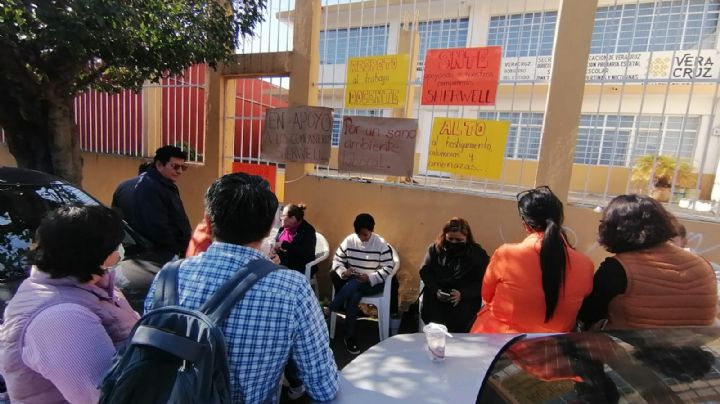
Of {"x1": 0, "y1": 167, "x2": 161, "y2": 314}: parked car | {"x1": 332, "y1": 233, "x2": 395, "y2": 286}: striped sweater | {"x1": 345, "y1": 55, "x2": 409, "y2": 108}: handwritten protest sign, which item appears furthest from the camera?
{"x1": 345, "y1": 55, "x2": 409, "y2": 108}: handwritten protest sign

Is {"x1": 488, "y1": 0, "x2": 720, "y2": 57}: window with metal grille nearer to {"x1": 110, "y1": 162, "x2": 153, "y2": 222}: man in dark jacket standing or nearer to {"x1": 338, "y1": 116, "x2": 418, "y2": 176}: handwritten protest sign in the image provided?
{"x1": 338, "y1": 116, "x2": 418, "y2": 176}: handwritten protest sign

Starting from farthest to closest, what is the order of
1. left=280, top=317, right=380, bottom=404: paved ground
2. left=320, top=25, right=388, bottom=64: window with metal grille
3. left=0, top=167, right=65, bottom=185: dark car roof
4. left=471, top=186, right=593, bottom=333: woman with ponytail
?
left=320, top=25, right=388, bottom=64: window with metal grille < left=280, top=317, right=380, bottom=404: paved ground < left=0, top=167, right=65, bottom=185: dark car roof < left=471, top=186, right=593, bottom=333: woman with ponytail

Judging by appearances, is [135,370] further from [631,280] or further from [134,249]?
[134,249]

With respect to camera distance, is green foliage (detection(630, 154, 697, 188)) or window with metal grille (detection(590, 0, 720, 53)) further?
green foliage (detection(630, 154, 697, 188))

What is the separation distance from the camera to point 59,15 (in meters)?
2.77

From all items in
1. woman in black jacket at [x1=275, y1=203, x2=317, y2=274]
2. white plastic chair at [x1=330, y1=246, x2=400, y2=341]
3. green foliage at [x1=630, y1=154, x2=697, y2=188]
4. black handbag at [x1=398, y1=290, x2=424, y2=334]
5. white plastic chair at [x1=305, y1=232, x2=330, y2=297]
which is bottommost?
black handbag at [x1=398, y1=290, x2=424, y2=334]

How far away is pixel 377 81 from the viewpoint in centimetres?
407

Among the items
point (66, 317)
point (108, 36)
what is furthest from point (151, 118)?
point (66, 317)

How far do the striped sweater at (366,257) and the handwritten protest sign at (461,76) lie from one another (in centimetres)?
149

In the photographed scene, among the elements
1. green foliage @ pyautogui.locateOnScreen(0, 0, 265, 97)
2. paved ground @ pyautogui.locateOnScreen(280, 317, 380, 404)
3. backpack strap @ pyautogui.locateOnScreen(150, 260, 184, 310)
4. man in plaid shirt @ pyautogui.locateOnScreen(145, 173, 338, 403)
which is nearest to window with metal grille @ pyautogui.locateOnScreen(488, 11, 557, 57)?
green foliage @ pyautogui.locateOnScreen(0, 0, 265, 97)

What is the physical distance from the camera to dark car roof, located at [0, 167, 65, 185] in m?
2.70

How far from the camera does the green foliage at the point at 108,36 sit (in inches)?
110

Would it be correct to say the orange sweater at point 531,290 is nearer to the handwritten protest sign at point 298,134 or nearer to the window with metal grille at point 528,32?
the window with metal grille at point 528,32

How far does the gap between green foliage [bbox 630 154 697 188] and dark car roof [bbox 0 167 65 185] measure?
464cm
